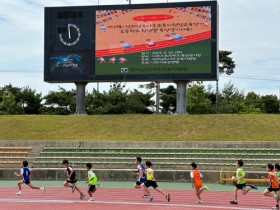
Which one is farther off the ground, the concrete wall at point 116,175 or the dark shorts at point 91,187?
the dark shorts at point 91,187

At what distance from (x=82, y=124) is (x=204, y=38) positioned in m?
11.7

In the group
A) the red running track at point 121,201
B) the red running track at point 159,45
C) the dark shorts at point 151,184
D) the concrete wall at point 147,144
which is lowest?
the red running track at point 121,201

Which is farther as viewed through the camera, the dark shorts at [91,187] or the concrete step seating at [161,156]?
the concrete step seating at [161,156]

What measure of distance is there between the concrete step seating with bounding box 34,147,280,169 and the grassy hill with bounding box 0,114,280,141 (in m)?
4.17

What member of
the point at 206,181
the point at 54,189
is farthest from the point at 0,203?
the point at 206,181

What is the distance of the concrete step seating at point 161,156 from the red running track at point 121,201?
21.5 feet

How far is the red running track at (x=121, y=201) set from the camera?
15.0 metres

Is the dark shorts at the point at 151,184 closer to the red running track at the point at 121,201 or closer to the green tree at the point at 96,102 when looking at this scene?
the red running track at the point at 121,201

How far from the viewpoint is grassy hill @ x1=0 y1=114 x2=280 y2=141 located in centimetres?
3341

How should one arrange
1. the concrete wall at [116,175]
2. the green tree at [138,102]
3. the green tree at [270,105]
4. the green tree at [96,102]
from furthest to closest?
the green tree at [270,105] < the green tree at [96,102] < the green tree at [138,102] < the concrete wall at [116,175]

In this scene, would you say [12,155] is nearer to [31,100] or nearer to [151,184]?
[151,184]

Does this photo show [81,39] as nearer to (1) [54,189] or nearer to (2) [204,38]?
(2) [204,38]

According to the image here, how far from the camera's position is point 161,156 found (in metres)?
27.9

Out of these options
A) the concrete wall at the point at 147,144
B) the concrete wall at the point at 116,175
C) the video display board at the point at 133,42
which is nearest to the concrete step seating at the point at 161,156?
the concrete wall at the point at 147,144
